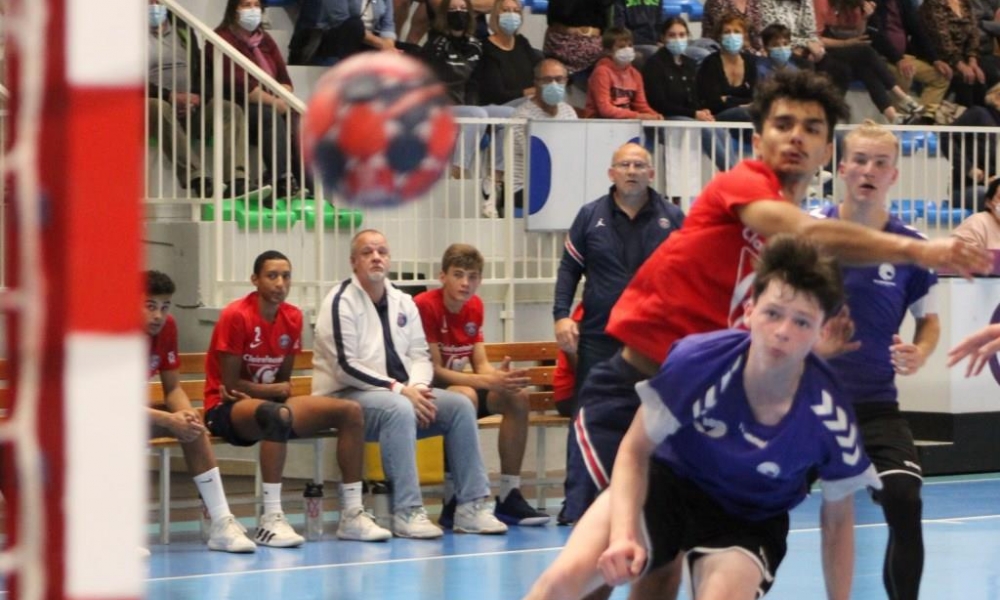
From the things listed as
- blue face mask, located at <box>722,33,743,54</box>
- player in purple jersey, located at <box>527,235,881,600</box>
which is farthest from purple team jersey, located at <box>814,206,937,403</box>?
blue face mask, located at <box>722,33,743,54</box>

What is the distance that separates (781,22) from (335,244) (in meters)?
4.83

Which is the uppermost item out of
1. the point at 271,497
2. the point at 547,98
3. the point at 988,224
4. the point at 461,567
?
the point at 547,98

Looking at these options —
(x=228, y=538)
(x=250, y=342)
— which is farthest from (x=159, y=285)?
(x=228, y=538)

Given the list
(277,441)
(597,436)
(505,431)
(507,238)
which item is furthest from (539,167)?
(597,436)

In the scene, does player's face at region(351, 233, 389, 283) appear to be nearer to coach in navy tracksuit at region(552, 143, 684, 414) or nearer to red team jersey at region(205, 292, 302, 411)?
red team jersey at region(205, 292, 302, 411)

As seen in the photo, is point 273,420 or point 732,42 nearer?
point 273,420

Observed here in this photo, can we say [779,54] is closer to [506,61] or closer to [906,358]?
[506,61]

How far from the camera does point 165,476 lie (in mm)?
8109

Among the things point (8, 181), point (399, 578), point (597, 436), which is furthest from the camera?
point (399, 578)

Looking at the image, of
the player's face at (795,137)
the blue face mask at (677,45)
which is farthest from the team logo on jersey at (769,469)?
the blue face mask at (677,45)

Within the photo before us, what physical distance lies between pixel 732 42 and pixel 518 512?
200 inches

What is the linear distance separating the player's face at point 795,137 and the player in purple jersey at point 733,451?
50cm

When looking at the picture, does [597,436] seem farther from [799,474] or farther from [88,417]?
[88,417]

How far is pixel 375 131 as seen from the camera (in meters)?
4.23
